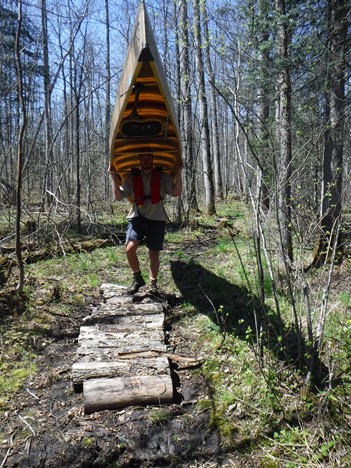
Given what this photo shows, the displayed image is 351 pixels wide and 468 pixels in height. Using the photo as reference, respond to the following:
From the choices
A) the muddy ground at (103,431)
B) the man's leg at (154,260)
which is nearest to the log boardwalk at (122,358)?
the muddy ground at (103,431)

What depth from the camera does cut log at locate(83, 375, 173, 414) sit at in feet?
9.53

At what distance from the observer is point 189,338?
395 centimetres

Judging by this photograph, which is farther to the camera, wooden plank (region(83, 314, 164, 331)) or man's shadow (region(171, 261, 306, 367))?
wooden plank (region(83, 314, 164, 331))

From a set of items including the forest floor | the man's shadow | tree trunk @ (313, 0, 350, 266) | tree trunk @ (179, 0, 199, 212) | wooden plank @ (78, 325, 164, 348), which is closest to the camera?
the forest floor

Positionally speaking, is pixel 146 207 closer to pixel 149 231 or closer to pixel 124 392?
pixel 149 231

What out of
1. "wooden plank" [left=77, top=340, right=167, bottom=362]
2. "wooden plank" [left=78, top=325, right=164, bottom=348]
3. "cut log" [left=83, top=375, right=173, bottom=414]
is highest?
"wooden plank" [left=78, top=325, right=164, bottom=348]

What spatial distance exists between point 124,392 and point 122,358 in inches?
Answer: 18.2

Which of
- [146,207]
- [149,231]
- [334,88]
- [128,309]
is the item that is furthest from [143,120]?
[128,309]

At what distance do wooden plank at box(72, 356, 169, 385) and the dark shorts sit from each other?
1.71 m

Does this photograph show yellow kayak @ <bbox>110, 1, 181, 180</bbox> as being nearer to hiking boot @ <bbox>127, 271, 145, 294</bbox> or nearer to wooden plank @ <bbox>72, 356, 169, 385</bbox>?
hiking boot @ <bbox>127, 271, 145, 294</bbox>

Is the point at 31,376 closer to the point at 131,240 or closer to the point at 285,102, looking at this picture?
the point at 131,240

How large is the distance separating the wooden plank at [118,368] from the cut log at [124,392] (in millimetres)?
89

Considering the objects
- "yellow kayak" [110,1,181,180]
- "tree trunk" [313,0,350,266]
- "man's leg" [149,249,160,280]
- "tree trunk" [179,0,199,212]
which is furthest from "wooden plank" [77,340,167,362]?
"tree trunk" [179,0,199,212]

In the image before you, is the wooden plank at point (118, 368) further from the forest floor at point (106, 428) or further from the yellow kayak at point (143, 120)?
the yellow kayak at point (143, 120)
